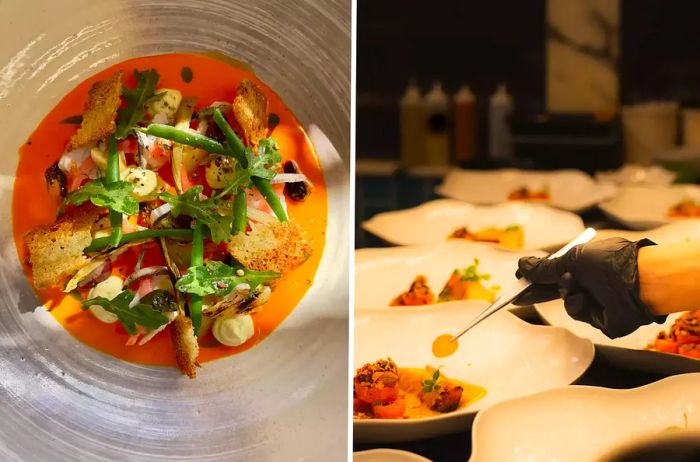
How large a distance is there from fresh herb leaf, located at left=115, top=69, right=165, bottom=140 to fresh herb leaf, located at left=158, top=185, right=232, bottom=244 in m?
0.21

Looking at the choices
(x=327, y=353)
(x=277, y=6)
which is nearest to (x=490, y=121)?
(x=277, y=6)

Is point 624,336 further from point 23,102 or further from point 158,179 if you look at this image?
point 23,102

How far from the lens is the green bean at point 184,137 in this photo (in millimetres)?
1887

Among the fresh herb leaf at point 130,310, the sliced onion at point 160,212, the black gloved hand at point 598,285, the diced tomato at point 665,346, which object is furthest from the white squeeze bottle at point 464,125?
the fresh herb leaf at point 130,310

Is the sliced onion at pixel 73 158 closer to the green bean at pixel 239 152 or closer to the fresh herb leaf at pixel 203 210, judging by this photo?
the fresh herb leaf at pixel 203 210

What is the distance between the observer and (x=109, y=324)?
1.97m

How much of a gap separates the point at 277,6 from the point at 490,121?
2.21ft

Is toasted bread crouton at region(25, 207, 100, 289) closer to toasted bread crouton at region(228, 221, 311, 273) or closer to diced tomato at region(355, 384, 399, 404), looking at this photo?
toasted bread crouton at region(228, 221, 311, 273)

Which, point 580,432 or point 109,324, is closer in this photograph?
point 580,432

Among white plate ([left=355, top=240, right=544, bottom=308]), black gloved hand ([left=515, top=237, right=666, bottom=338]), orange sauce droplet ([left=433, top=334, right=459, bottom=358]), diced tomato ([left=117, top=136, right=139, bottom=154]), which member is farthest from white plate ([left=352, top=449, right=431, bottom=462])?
diced tomato ([left=117, top=136, right=139, bottom=154])

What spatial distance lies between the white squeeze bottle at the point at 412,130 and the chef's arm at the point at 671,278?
0.66 meters

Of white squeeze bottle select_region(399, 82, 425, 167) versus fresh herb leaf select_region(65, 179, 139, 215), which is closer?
fresh herb leaf select_region(65, 179, 139, 215)

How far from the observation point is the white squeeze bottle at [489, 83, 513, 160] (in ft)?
6.31

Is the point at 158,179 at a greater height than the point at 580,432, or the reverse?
the point at 158,179
